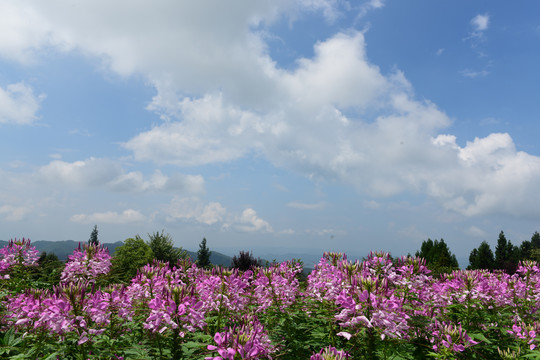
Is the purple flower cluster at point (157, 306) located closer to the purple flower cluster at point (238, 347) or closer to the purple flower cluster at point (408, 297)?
the purple flower cluster at point (238, 347)

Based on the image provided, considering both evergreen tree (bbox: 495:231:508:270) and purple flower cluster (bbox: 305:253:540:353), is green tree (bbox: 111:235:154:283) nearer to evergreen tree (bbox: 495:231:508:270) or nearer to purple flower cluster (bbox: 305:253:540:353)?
purple flower cluster (bbox: 305:253:540:353)

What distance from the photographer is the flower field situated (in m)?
3.44

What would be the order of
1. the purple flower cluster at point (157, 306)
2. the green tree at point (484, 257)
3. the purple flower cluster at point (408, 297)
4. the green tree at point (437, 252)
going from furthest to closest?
the green tree at point (484, 257)
the green tree at point (437, 252)
the purple flower cluster at point (408, 297)
the purple flower cluster at point (157, 306)

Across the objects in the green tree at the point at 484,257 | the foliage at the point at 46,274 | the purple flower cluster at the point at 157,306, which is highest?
the purple flower cluster at the point at 157,306

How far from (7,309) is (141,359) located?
398cm

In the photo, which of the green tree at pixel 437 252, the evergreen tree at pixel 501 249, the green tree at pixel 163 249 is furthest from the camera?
the evergreen tree at pixel 501 249

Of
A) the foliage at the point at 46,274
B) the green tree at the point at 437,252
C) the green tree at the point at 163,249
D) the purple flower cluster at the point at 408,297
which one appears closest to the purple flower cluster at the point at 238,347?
the purple flower cluster at the point at 408,297

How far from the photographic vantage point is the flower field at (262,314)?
11.3 ft

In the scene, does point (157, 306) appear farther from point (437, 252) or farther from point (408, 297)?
point (437, 252)

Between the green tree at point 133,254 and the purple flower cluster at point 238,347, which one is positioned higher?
the purple flower cluster at point 238,347

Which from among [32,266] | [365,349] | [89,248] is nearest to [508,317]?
[365,349]

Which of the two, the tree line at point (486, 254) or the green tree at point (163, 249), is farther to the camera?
the tree line at point (486, 254)

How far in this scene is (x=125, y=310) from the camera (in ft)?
13.5

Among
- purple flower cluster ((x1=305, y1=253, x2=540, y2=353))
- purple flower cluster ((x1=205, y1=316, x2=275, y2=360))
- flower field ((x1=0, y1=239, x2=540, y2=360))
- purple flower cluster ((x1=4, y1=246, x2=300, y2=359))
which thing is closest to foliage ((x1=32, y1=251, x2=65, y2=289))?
flower field ((x1=0, y1=239, x2=540, y2=360))
